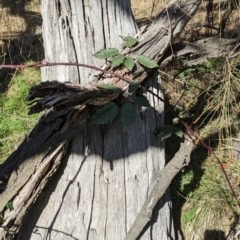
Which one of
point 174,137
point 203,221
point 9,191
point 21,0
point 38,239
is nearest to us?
point 9,191

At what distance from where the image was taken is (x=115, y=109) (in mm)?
2439

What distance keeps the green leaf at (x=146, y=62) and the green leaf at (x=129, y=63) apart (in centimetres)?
4

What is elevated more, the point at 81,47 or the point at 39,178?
the point at 81,47

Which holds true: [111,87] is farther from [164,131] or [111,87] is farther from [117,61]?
[164,131]

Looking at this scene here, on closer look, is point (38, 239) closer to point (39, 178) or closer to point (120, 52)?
point (39, 178)

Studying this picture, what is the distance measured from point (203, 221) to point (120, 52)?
1.19 meters

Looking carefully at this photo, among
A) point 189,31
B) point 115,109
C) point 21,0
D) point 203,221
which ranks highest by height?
point 21,0

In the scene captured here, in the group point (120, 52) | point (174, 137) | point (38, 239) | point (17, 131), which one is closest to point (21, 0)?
point (17, 131)

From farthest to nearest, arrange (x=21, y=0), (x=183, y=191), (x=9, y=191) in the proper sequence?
(x=21, y=0), (x=183, y=191), (x=9, y=191)

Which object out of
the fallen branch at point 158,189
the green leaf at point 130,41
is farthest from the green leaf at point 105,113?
the fallen branch at point 158,189

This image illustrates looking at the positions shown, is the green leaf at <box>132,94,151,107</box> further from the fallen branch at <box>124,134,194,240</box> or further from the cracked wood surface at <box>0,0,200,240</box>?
the fallen branch at <box>124,134,194,240</box>

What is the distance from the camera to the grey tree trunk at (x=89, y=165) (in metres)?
2.58

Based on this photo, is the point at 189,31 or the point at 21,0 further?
the point at 21,0

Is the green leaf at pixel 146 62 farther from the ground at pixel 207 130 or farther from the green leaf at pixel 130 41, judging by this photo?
the ground at pixel 207 130
